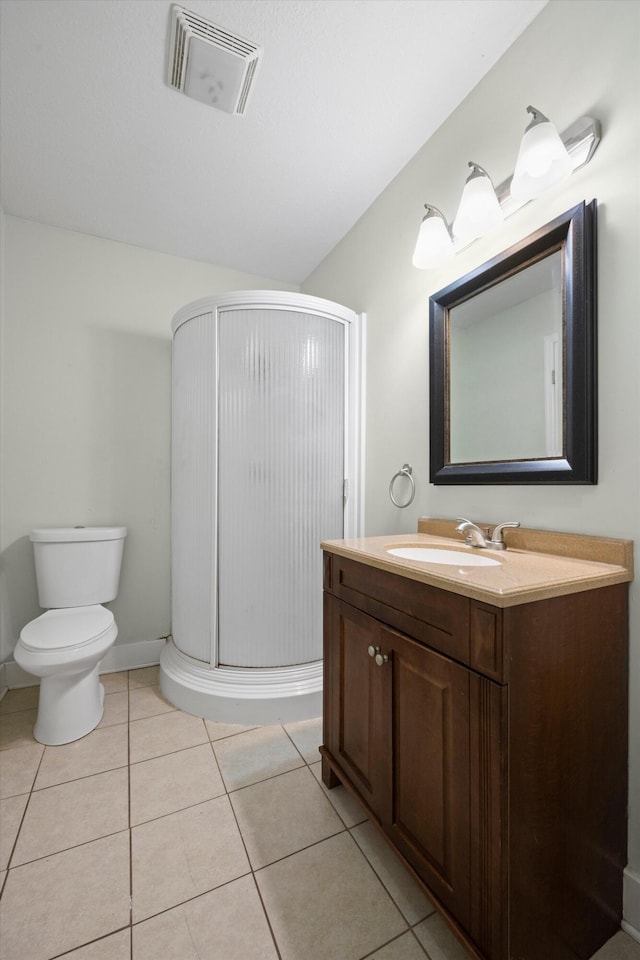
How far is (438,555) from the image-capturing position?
134 cm

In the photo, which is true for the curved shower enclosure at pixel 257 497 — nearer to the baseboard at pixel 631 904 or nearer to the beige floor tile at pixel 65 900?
the beige floor tile at pixel 65 900

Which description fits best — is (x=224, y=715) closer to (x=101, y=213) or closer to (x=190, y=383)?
(x=190, y=383)

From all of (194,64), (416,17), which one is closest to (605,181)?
(416,17)

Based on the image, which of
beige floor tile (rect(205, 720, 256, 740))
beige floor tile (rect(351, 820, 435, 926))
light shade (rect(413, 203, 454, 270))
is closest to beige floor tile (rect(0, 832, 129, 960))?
beige floor tile (rect(205, 720, 256, 740))

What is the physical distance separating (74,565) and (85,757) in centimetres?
85

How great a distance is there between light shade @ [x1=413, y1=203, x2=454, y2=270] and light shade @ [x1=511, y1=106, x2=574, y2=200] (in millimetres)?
347

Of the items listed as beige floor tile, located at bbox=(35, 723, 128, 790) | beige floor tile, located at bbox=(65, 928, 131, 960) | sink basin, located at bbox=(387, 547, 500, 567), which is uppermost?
sink basin, located at bbox=(387, 547, 500, 567)

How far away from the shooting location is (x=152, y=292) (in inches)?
96.3

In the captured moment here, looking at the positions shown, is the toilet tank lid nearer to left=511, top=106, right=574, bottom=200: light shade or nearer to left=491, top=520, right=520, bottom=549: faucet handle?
left=491, top=520, right=520, bottom=549: faucet handle

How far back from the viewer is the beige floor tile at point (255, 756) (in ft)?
4.85

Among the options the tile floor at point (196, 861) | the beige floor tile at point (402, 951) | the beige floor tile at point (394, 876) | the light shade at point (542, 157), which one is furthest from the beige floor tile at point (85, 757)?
the light shade at point (542, 157)

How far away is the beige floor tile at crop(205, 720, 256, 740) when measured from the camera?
1.72 meters

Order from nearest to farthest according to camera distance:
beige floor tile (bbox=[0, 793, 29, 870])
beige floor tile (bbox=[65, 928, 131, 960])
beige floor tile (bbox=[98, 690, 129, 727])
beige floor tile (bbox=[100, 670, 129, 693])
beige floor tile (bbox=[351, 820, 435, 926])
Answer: beige floor tile (bbox=[65, 928, 131, 960]) < beige floor tile (bbox=[351, 820, 435, 926]) < beige floor tile (bbox=[0, 793, 29, 870]) < beige floor tile (bbox=[98, 690, 129, 727]) < beige floor tile (bbox=[100, 670, 129, 693])

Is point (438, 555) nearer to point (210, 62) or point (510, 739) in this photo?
point (510, 739)
